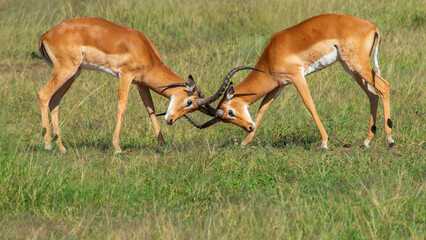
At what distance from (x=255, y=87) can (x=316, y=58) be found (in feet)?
2.39

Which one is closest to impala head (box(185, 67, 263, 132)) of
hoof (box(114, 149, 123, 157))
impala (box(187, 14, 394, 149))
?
impala (box(187, 14, 394, 149))

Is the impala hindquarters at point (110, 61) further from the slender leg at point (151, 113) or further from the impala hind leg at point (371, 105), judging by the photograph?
the impala hind leg at point (371, 105)

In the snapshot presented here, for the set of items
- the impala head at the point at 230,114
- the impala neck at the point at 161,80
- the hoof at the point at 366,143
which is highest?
the impala neck at the point at 161,80

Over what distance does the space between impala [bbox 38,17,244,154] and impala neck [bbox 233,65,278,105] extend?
1.48 feet

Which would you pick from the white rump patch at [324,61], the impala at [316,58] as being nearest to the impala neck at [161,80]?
the impala at [316,58]

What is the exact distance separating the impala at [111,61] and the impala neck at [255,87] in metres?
0.45

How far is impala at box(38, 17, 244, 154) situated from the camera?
6.05 meters

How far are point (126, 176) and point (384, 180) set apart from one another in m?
2.12

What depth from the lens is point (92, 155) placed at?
5.73 m

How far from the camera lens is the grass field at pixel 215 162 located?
383 cm

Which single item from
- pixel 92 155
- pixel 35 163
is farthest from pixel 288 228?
pixel 92 155

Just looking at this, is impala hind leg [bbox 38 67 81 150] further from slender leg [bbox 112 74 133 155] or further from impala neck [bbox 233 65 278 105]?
impala neck [bbox 233 65 278 105]

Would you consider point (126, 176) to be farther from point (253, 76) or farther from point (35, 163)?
point (253, 76)

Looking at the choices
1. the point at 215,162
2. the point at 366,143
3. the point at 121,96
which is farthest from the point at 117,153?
the point at 366,143
